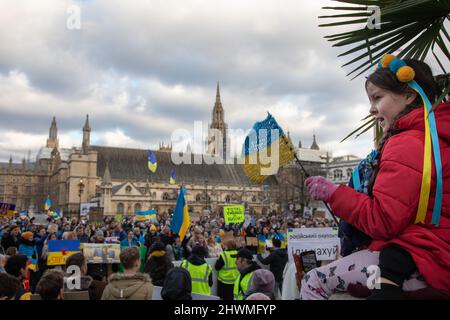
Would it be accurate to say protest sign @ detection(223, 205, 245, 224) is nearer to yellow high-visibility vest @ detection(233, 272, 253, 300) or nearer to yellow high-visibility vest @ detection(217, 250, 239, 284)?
yellow high-visibility vest @ detection(217, 250, 239, 284)

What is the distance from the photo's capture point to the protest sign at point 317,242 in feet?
23.6

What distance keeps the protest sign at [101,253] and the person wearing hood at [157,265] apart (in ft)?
5.81

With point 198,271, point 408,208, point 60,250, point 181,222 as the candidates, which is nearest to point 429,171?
point 408,208

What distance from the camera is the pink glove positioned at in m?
2.07

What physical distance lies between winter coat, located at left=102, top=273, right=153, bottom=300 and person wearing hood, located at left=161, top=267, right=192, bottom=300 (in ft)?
3.67

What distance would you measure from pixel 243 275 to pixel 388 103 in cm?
514

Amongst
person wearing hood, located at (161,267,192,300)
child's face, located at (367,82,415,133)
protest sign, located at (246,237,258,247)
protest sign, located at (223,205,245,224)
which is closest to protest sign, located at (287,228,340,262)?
person wearing hood, located at (161,267,192,300)

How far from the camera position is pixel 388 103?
222 centimetres

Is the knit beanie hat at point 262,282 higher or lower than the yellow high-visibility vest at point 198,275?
higher

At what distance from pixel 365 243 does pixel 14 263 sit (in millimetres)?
5565

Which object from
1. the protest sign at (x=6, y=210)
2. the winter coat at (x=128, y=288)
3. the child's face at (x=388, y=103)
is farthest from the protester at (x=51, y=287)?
the protest sign at (x=6, y=210)

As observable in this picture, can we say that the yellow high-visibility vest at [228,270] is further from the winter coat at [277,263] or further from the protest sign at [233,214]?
the protest sign at [233,214]

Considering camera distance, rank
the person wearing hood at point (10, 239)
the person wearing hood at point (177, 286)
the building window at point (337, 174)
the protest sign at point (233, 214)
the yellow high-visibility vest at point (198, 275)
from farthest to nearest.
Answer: the building window at point (337, 174)
the protest sign at point (233, 214)
the person wearing hood at point (10, 239)
the yellow high-visibility vest at point (198, 275)
the person wearing hood at point (177, 286)
